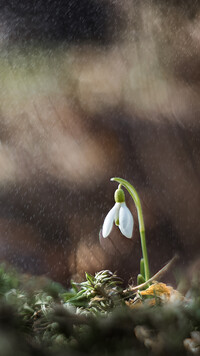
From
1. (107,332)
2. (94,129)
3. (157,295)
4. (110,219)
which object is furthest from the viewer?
(94,129)

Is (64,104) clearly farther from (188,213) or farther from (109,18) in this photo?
(188,213)

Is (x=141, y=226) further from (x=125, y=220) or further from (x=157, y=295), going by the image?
(x=157, y=295)

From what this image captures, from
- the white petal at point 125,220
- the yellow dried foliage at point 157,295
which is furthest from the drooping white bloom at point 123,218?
the yellow dried foliage at point 157,295

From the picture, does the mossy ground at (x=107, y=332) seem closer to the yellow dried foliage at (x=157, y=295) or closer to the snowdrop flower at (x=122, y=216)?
the yellow dried foliage at (x=157, y=295)

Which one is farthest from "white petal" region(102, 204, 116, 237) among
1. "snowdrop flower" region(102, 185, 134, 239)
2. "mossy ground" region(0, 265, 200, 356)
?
"mossy ground" region(0, 265, 200, 356)

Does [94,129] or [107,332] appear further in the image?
[94,129]

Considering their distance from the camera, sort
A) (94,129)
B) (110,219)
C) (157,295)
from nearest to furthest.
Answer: (157,295) → (110,219) → (94,129)

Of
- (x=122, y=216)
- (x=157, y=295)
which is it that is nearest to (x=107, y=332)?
(x=157, y=295)

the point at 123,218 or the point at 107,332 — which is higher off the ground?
the point at 123,218
